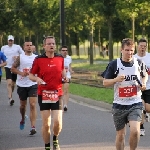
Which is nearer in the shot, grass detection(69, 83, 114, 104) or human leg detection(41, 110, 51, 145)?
human leg detection(41, 110, 51, 145)

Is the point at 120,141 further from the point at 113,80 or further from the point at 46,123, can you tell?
the point at 46,123

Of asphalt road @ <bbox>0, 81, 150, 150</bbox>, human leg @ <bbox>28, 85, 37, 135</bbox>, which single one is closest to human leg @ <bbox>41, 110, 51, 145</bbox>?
asphalt road @ <bbox>0, 81, 150, 150</bbox>

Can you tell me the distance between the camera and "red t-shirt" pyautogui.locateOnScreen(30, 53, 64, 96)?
1027cm

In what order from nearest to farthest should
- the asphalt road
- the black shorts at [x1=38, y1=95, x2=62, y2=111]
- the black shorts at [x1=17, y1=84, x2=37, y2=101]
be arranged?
the black shorts at [x1=38, y1=95, x2=62, y2=111], the asphalt road, the black shorts at [x1=17, y1=84, x2=37, y2=101]

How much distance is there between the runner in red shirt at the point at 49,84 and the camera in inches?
404

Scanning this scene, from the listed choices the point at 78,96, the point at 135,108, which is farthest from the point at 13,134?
the point at 78,96

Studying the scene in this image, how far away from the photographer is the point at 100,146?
36.2 ft

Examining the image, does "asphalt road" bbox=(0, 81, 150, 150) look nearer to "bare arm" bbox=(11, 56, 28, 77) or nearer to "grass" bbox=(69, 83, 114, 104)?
"grass" bbox=(69, 83, 114, 104)

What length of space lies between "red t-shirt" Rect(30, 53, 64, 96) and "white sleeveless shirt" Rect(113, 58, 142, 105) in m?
1.54

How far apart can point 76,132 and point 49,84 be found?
2949 millimetres

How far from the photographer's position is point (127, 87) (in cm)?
898

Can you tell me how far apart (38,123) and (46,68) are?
4499mm

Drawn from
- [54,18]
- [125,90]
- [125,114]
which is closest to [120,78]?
[125,90]

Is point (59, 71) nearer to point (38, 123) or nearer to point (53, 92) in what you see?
point (53, 92)
